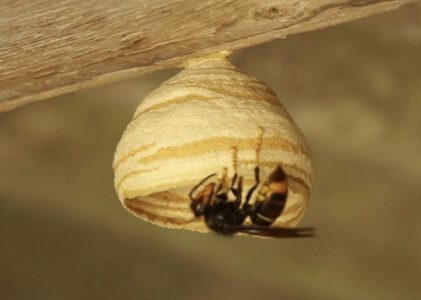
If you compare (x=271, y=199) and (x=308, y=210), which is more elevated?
(x=271, y=199)

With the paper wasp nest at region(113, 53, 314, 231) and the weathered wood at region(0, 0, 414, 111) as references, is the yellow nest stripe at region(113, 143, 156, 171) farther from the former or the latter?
the weathered wood at region(0, 0, 414, 111)

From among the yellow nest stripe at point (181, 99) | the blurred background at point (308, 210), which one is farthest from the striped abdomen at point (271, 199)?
the blurred background at point (308, 210)

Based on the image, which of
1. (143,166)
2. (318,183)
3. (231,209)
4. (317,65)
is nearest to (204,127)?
(143,166)

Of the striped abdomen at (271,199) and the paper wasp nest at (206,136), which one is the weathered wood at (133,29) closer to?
the paper wasp nest at (206,136)

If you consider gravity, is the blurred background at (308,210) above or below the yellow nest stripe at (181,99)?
below

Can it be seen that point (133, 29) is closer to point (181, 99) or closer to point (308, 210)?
point (181, 99)

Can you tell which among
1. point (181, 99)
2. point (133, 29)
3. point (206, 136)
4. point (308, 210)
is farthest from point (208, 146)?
point (308, 210)

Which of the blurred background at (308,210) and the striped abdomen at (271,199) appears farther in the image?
the blurred background at (308,210)
